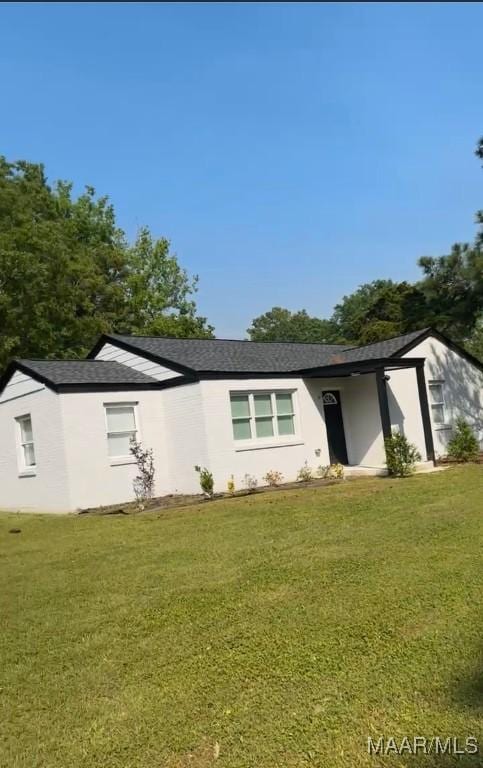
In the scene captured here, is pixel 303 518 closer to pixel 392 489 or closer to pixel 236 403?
pixel 392 489

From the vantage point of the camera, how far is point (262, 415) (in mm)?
15773

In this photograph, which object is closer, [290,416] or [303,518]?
[303,518]

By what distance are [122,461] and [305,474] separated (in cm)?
491

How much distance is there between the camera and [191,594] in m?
5.75

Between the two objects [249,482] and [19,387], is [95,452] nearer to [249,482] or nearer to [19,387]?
[19,387]

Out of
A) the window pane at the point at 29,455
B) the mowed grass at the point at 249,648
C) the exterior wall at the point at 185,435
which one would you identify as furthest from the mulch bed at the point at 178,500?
the mowed grass at the point at 249,648

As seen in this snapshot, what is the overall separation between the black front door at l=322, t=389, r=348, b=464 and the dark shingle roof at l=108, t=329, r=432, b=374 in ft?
3.59

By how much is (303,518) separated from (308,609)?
4466mm

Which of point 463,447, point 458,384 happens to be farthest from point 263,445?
point 458,384

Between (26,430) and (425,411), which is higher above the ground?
(26,430)

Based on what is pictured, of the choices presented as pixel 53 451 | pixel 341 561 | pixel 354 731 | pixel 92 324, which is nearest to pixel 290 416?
pixel 53 451

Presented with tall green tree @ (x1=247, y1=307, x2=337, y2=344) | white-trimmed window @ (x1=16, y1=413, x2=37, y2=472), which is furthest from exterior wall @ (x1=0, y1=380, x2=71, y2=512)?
tall green tree @ (x1=247, y1=307, x2=337, y2=344)

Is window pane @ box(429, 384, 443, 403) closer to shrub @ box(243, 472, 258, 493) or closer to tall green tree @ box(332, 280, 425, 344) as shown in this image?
tall green tree @ box(332, 280, 425, 344)

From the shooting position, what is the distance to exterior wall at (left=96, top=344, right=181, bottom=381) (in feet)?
51.6
